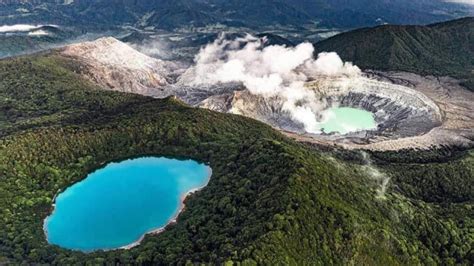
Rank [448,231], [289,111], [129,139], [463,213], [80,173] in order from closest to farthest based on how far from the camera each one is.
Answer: [448,231] → [463,213] → [80,173] → [129,139] → [289,111]

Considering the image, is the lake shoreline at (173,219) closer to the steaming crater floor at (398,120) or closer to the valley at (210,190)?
the valley at (210,190)

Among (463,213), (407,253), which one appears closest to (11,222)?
(407,253)

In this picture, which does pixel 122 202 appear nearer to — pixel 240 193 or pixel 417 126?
pixel 240 193

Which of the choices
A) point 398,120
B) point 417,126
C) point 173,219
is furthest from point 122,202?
point 398,120

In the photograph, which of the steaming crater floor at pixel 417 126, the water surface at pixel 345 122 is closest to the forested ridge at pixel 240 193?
the steaming crater floor at pixel 417 126

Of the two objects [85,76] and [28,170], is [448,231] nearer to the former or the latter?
[28,170]

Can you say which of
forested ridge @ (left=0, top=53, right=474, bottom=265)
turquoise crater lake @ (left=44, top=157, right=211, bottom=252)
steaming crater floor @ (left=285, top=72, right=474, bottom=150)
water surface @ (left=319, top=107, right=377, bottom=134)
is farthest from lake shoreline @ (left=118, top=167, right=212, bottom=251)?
water surface @ (left=319, top=107, right=377, bottom=134)
